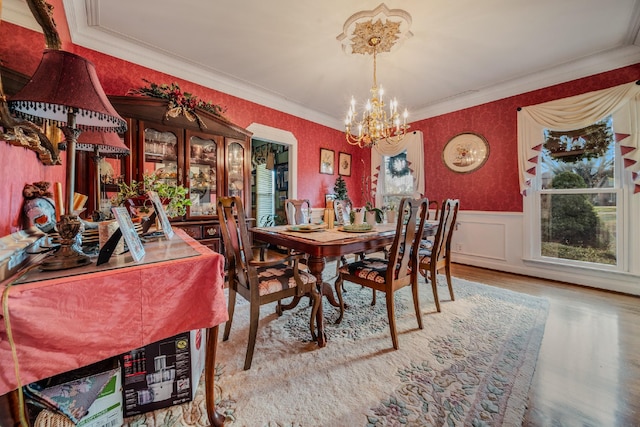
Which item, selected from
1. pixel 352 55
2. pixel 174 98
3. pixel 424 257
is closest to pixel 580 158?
pixel 424 257

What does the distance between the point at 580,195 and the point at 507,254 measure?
3.59 feet

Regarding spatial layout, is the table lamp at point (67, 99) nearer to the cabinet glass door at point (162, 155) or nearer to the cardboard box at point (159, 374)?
the cardboard box at point (159, 374)

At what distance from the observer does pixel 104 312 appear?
773 millimetres

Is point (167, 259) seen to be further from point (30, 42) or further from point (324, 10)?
point (324, 10)

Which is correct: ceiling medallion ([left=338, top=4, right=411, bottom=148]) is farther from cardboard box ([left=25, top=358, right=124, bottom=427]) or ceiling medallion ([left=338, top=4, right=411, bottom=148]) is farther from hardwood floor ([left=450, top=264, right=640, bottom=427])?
cardboard box ([left=25, top=358, right=124, bottom=427])

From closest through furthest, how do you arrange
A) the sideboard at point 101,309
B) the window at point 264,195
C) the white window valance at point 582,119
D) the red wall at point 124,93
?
the sideboard at point 101,309
the red wall at point 124,93
the white window valance at point 582,119
the window at point 264,195

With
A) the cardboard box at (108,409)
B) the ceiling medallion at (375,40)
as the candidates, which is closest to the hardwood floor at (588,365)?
the cardboard box at (108,409)

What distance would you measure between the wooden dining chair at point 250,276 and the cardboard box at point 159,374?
35 cm

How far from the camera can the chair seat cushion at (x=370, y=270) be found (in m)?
1.79

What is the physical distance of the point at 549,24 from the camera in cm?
226

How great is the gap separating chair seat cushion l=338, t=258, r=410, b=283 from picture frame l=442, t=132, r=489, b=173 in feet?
9.15

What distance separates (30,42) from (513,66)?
168 inches


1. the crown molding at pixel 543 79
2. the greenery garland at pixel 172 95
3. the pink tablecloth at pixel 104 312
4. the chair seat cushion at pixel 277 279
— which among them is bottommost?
the chair seat cushion at pixel 277 279

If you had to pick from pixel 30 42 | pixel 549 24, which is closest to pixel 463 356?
pixel 30 42
